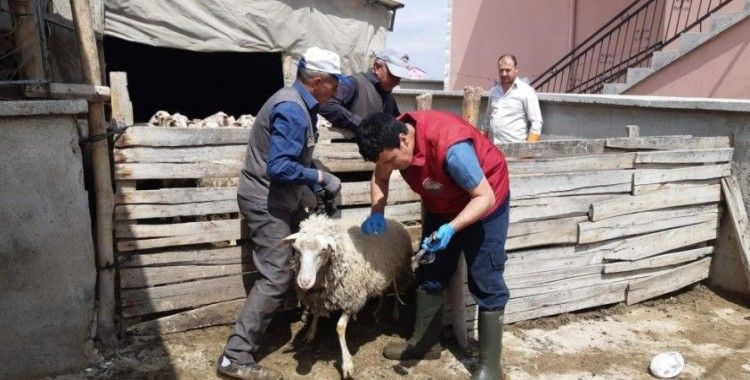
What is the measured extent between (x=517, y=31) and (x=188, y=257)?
1284cm

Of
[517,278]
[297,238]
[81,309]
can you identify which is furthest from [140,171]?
[517,278]

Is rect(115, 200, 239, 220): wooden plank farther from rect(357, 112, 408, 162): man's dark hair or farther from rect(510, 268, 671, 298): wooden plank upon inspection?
rect(510, 268, 671, 298): wooden plank

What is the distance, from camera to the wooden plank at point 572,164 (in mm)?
4719

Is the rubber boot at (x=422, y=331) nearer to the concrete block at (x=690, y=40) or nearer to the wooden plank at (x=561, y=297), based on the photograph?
the wooden plank at (x=561, y=297)

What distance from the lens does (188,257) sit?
4289 millimetres

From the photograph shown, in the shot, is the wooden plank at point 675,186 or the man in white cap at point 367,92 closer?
the man in white cap at point 367,92

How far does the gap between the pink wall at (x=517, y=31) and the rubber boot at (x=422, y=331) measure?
10.7 m

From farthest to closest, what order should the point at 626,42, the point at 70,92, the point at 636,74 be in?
the point at 626,42 < the point at 636,74 < the point at 70,92

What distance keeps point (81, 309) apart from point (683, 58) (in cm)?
970

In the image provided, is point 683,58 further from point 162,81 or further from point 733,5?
point 162,81

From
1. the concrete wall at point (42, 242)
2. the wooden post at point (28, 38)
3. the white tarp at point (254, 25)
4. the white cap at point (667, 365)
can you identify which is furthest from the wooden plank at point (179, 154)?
the white tarp at point (254, 25)

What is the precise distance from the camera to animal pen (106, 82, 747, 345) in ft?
13.6

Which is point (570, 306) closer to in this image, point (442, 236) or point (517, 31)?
point (442, 236)

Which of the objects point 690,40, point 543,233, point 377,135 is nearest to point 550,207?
point 543,233
